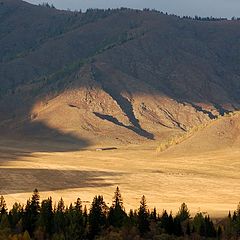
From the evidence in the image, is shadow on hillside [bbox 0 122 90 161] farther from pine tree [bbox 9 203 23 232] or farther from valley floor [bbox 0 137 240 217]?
pine tree [bbox 9 203 23 232]

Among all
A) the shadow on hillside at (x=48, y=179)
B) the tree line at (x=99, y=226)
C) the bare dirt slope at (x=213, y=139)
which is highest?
the bare dirt slope at (x=213, y=139)

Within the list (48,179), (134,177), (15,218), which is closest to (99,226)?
(15,218)

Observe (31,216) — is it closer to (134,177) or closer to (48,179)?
(48,179)

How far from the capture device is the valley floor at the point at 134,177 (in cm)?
7700

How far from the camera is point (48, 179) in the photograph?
308 feet

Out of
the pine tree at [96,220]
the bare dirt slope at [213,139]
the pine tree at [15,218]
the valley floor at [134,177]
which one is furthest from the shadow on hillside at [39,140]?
the pine tree at [96,220]

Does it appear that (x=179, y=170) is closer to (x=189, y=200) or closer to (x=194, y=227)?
(x=189, y=200)

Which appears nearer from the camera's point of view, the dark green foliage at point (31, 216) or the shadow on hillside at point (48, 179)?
the dark green foliage at point (31, 216)

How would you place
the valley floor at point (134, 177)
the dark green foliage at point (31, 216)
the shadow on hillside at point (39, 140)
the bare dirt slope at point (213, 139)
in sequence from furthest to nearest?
the shadow on hillside at point (39, 140), the bare dirt slope at point (213, 139), the valley floor at point (134, 177), the dark green foliage at point (31, 216)

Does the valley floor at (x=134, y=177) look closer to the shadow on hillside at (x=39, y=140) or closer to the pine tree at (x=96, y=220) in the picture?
the pine tree at (x=96, y=220)

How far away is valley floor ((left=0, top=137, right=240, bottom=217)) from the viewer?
253 ft

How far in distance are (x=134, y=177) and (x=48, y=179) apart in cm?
1304

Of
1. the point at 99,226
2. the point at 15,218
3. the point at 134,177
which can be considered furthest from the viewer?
the point at 134,177

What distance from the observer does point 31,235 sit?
44.3m
